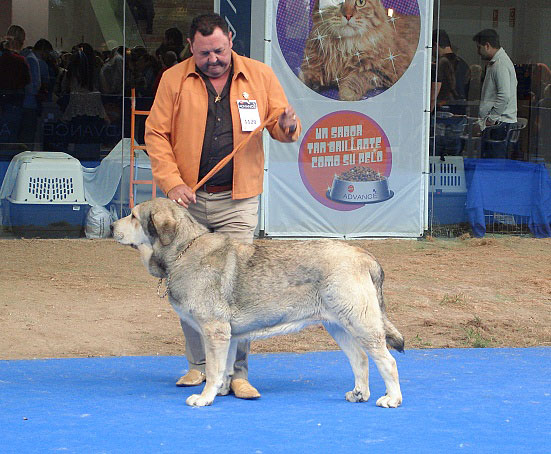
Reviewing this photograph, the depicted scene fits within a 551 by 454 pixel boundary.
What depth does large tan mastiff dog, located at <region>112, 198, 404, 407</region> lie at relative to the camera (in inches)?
215

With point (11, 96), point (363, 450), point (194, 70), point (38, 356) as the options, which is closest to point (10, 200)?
point (11, 96)

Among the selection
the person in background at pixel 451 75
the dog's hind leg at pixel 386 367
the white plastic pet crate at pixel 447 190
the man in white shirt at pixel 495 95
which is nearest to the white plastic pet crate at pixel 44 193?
the white plastic pet crate at pixel 447 190

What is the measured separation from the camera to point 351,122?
468 inches

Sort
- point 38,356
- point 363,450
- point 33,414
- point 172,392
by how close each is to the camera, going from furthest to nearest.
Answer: point 38,356 < point 172,392 < point 33,414 < point 363,450

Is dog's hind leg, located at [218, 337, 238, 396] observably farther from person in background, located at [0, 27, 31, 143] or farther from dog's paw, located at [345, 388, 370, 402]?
person in background, located at [0, 27, 31, 143]

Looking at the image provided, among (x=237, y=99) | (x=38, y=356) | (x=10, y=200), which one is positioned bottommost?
(x=38, y=356)

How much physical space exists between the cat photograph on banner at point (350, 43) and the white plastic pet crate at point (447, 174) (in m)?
1.32

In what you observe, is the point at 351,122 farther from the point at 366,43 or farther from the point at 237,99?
the point at 237,99

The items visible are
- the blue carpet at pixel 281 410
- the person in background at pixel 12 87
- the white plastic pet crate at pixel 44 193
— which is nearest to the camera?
the blue carpet at pixel 281 410

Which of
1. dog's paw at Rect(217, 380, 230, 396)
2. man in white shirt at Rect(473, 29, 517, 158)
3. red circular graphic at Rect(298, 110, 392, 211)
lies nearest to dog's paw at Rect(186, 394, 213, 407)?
dog's paw at Rect(217, 380, 230, 396)

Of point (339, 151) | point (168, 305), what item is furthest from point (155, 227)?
point (339, 151)

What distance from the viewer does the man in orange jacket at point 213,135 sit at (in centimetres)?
590

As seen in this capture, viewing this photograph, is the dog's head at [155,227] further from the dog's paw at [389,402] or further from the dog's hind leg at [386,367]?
the dog's paw at [389,402]

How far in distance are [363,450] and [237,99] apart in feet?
7.71
